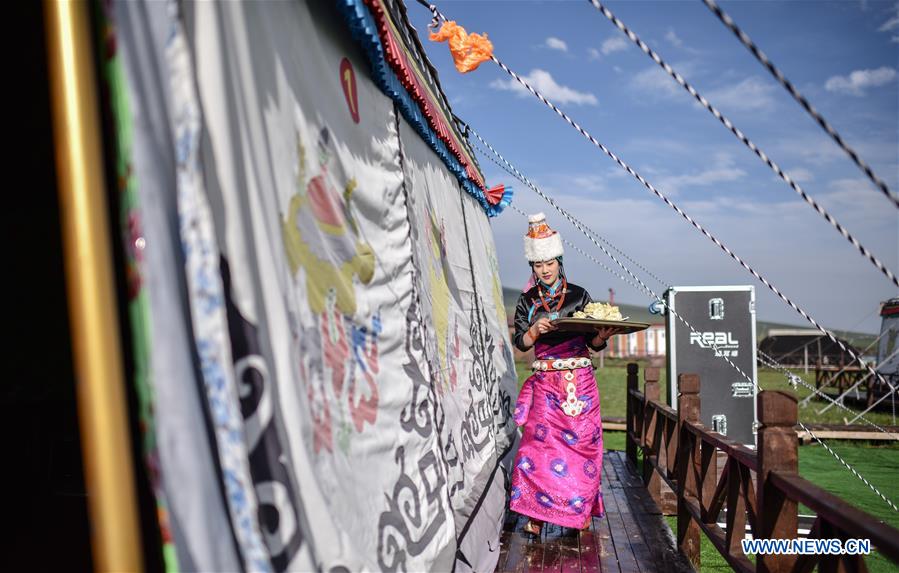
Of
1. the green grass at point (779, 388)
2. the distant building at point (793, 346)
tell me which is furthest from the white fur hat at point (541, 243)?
the distant building at point (793, 346)

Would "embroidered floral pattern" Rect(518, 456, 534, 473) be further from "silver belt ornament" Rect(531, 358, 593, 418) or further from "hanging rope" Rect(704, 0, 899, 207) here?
"hanging rope" Rect(704, 0, 899, 207)

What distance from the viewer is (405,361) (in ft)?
7.75

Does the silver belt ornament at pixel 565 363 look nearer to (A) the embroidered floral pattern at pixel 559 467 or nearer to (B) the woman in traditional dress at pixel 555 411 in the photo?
(B) the woman in traditional dress at pixel 555 411

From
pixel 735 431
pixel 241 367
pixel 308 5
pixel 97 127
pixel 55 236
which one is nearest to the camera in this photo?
pixel 97 127

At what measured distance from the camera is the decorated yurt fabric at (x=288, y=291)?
3.60 feet

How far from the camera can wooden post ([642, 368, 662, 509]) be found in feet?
16.1

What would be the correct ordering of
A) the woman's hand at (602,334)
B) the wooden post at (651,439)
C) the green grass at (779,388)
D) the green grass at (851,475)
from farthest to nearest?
the green grass at (779,388), the wooden post at (651,439), the green grass at (851,475), the woman's hand at (602,334)

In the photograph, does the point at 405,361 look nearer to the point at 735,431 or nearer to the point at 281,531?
the point at 281,531

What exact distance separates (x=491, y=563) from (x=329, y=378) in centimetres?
201

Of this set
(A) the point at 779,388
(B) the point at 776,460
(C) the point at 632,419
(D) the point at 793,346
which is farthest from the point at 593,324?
(D) the point at 793,346

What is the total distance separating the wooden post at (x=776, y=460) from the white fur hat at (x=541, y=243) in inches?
71.9

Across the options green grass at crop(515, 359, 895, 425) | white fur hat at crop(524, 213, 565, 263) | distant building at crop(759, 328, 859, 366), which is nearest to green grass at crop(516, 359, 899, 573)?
green grass at crop(515, 359, 895, 425)

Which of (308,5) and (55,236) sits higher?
(308,5)

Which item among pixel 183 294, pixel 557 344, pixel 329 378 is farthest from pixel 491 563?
pixel 183 294
